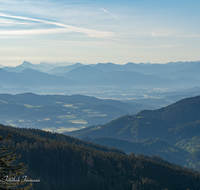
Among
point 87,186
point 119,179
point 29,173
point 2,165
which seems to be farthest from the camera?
point 119,179

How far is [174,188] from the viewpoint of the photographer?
655ft

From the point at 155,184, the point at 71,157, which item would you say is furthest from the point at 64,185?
the point at 155,184

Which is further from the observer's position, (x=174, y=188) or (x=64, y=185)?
(x=174, y=188)

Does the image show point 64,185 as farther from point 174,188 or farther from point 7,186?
point 7,186

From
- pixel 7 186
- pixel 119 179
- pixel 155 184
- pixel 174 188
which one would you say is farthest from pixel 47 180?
pixel 7 186

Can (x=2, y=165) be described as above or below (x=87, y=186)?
above

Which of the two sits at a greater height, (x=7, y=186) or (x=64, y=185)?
(x=7, y=186)

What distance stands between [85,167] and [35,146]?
126 feet

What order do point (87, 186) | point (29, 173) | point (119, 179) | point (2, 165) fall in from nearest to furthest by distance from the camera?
point (2, 165), point (29, 173), point (87, 186), point (119, 179)

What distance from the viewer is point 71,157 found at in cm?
19550

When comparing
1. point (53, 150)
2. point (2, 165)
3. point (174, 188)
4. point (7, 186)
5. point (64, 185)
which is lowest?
point (174, 188)

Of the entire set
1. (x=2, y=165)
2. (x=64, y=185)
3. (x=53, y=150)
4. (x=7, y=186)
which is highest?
(x=2, y=165)

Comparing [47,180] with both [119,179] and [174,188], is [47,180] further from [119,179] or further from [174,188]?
[174,188]

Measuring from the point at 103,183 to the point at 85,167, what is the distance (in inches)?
833
